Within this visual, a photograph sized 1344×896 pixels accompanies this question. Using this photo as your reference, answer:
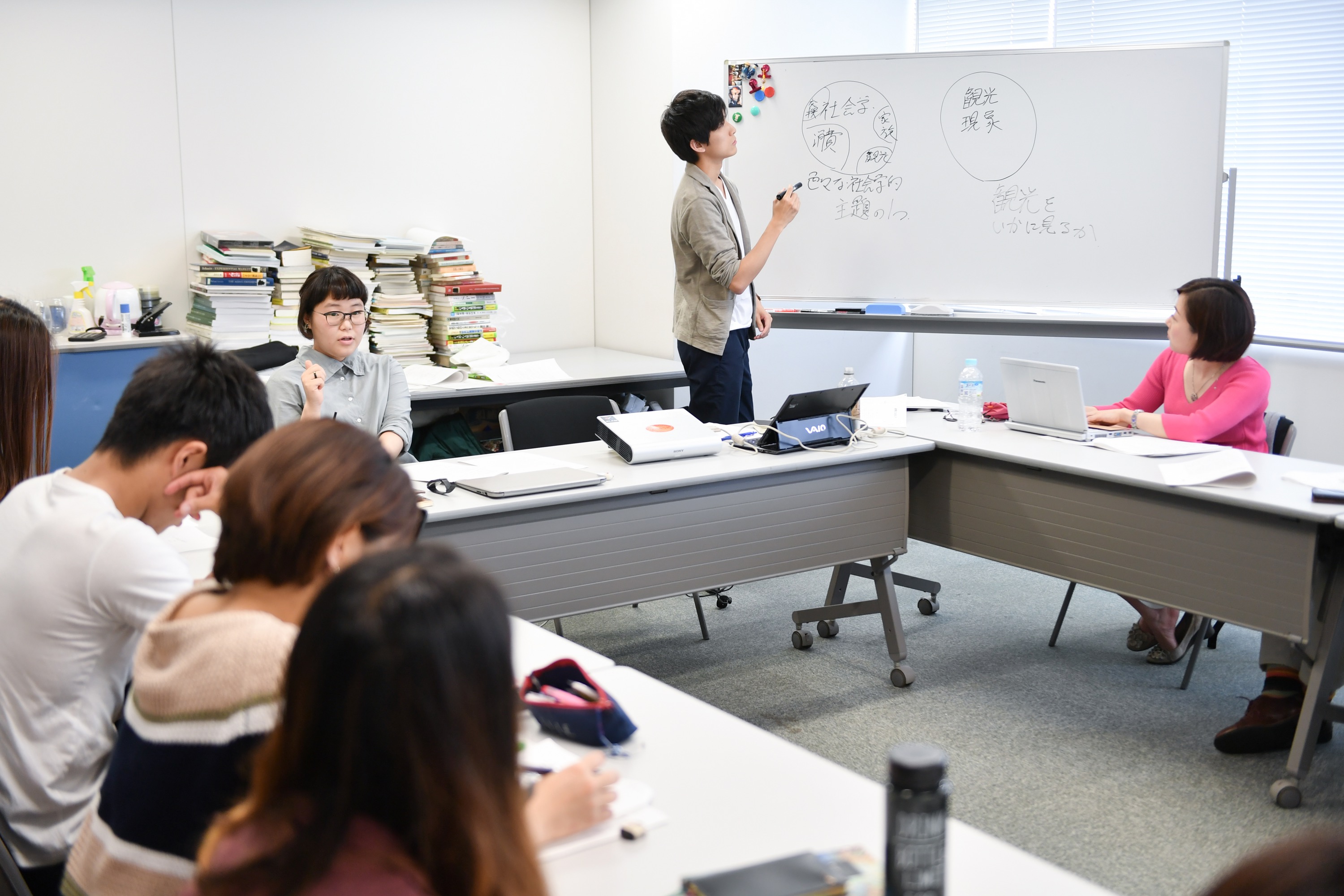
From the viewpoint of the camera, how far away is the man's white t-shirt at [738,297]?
12.4 feet

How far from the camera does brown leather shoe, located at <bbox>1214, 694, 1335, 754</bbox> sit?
109 inches

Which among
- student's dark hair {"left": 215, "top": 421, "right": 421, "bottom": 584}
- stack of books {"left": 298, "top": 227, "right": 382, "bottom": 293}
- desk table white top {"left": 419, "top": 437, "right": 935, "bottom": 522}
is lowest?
desk table white top {"left": 419, "top": 437, "right": 935, "bottom": 522}

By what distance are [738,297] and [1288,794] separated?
224 centimetres

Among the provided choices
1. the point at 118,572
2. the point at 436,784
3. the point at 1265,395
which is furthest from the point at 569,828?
the point at 1265,395

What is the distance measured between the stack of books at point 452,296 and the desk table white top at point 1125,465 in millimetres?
1977

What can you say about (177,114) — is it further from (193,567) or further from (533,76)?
(193,567)

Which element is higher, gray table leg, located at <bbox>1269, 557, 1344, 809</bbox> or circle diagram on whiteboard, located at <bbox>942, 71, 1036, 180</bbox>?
circle diagram on whiteboard, located at <bbox>942, 71, 1036, 180</bbox>

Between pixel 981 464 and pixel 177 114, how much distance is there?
3306mm

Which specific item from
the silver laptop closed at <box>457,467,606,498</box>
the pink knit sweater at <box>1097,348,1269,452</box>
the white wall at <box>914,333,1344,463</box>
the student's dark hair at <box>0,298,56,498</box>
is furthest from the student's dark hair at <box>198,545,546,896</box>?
the white wall at <box>914,333,1344,463</box>

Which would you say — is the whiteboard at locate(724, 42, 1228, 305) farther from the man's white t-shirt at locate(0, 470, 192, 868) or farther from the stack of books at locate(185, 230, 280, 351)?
the man's white t-shirt at locate(0, 470, 192, 868)

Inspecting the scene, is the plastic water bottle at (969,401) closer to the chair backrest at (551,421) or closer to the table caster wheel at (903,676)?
the table caster wheel at (903,676)

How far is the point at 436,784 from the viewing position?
0.74 metres

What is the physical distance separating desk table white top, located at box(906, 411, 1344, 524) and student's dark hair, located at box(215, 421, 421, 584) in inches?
84.7

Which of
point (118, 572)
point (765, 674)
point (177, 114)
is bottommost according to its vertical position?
point (765, 674)
